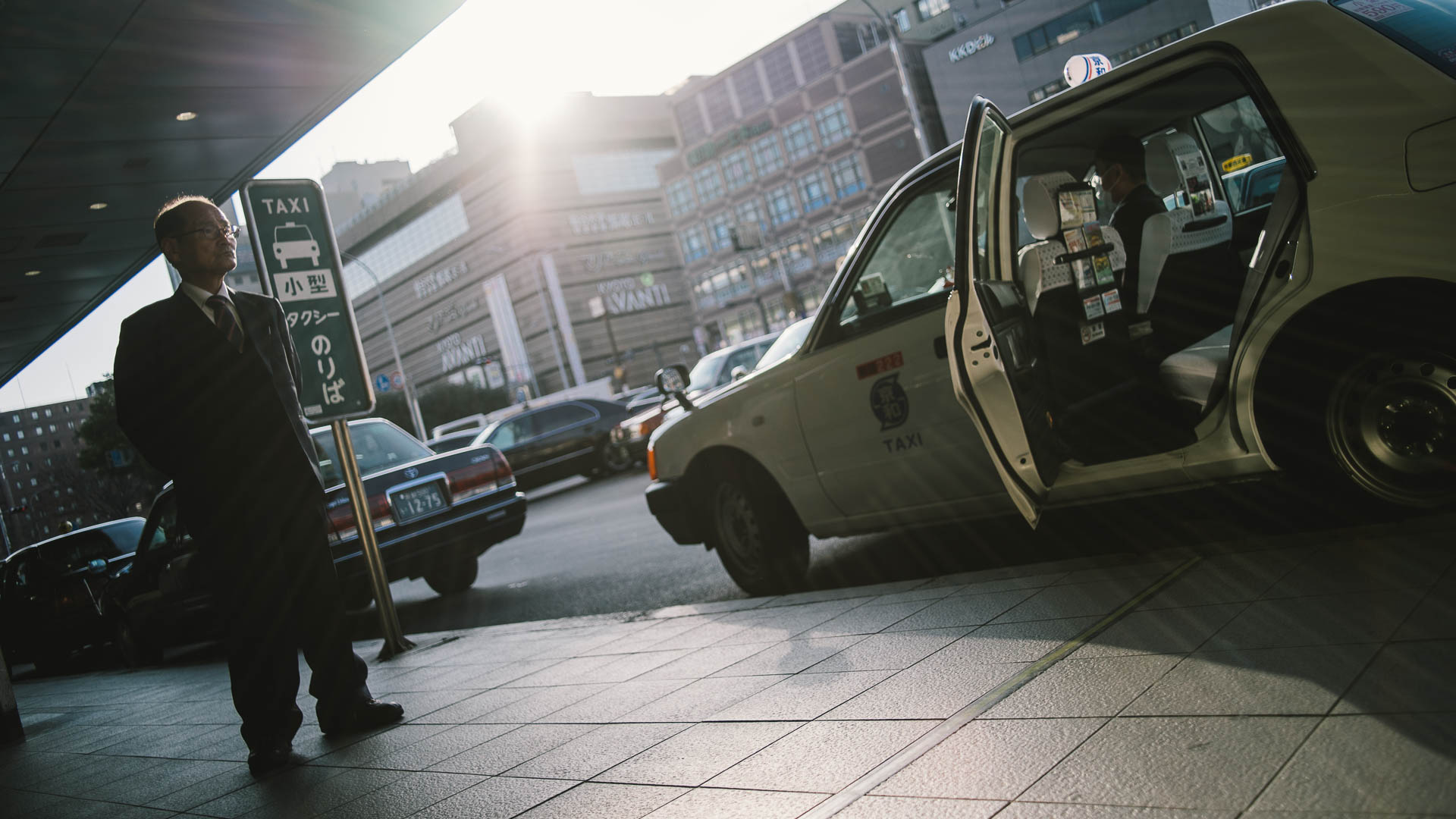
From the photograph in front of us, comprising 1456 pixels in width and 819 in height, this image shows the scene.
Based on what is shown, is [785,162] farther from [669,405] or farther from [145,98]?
[145,98]

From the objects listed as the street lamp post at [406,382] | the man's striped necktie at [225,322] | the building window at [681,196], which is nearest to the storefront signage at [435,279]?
the street lamp post at [406,382]

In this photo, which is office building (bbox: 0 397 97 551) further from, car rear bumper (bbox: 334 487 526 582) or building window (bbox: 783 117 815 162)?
building window (bbox: 783 117 815 162)

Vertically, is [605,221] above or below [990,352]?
above

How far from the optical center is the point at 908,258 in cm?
492

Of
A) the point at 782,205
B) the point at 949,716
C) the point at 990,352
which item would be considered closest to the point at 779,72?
the point at 782,205

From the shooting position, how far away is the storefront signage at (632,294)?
94938mm

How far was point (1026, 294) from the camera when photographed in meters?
4.11

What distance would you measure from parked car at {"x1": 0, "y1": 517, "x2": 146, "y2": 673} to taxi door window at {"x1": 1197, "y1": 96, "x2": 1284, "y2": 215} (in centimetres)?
1162

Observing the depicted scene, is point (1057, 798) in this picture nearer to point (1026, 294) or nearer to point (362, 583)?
point (1026, 294)

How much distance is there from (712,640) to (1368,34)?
11.1ft

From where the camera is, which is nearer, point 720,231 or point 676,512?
point 676,512

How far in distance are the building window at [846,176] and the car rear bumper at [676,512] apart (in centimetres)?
6751

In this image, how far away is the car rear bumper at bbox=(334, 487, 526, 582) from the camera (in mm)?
7918

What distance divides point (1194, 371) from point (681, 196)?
3278 inches
